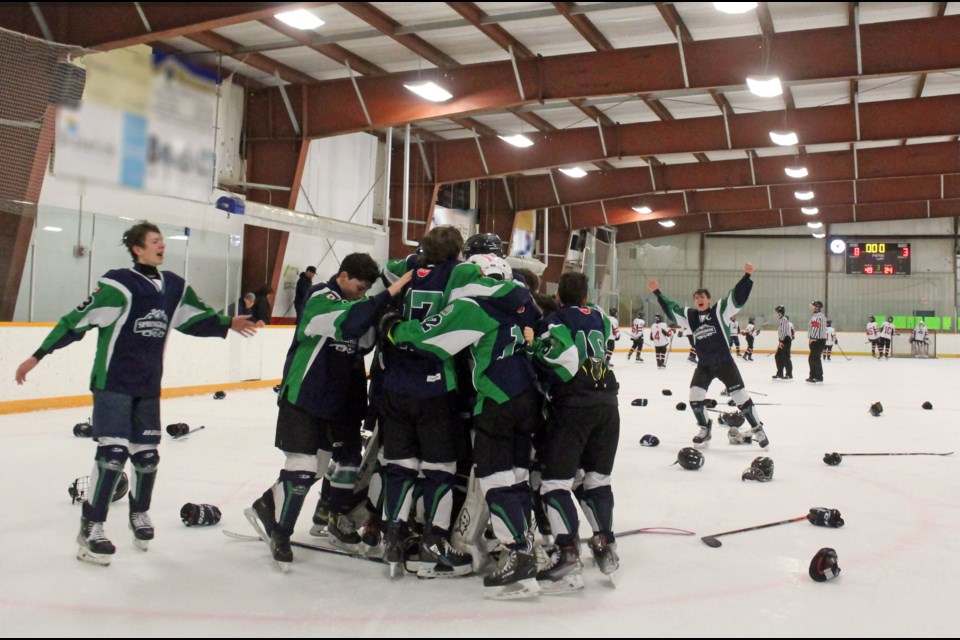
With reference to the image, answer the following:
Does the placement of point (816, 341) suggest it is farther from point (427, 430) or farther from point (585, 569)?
point (427, 430)

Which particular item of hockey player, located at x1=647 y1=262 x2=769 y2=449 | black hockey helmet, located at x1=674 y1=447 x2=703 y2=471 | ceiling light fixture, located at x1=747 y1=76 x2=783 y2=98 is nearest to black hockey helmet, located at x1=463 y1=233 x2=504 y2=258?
black hockey helmet, located at x1=674 y1=447 x2=703 y2=471

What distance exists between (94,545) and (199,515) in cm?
66

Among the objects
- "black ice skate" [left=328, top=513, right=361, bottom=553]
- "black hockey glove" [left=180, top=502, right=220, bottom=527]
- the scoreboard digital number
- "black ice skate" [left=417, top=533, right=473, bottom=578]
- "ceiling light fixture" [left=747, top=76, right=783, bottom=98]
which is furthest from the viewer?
the scoreboard digital number

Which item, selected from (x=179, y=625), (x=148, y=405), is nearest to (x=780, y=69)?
(x=148, y=405)

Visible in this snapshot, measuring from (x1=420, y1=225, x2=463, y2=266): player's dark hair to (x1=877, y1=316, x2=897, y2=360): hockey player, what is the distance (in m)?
24.0

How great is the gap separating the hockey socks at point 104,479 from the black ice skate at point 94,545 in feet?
0.12

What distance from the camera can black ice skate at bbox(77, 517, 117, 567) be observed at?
3.36 meters

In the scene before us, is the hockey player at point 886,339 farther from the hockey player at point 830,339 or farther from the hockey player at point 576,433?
the hockey player at point 576,433

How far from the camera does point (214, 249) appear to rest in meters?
12.0

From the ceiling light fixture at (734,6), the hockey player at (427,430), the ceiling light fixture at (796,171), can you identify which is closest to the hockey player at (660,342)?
the ceiling light fixture at (796,171)

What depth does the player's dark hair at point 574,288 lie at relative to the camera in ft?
11.8

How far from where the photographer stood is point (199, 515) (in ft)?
13.1

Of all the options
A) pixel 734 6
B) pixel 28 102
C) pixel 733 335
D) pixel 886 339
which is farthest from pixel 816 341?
pixel 28 102

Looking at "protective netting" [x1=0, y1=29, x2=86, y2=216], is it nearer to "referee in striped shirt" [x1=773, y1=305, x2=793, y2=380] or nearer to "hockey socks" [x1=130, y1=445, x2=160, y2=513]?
"hockey socks" [x1=130, y1=445, x2=160, y2=513]
